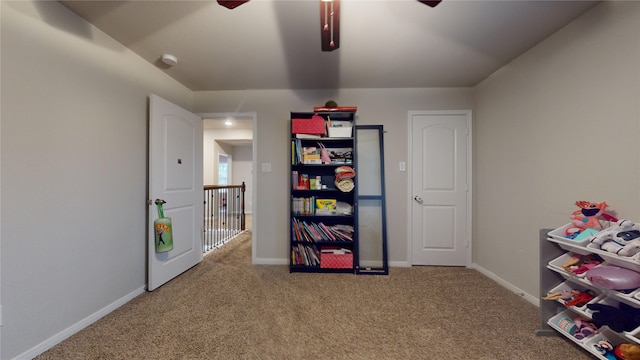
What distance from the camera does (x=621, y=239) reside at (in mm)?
1160

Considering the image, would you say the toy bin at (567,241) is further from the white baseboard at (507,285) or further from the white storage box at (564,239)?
the white baseboard at (507,285)

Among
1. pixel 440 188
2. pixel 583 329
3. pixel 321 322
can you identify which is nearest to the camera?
pixel 583 329

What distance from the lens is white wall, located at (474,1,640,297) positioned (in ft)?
4.39

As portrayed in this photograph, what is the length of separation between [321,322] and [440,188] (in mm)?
2048

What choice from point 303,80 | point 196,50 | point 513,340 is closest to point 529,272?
point 513,340

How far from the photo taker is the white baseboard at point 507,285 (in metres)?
1.88

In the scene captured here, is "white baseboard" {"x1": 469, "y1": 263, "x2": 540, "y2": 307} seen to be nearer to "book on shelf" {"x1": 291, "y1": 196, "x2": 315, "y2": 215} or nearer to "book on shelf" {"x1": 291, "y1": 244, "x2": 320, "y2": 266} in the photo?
"book on shelf" {"x1": 291, "y1": 244, "x2": 320, "y2": 266}

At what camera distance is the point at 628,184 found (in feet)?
4.33

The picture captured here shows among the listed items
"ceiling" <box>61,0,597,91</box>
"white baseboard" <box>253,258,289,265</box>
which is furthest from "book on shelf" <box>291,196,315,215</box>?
"ceiling" <box>61,0,597,91</box>

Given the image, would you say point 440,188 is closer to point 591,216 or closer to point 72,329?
point 591,216

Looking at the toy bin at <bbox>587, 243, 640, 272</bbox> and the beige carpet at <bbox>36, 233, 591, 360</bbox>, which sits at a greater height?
the toy bin at <bbox>587, 243, 640, 272</bbox>

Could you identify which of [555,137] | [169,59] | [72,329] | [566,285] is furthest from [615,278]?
[169,59]

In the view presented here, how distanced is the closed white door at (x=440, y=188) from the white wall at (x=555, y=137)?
14 cm

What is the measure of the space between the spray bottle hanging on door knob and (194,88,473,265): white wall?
2.99 feet
